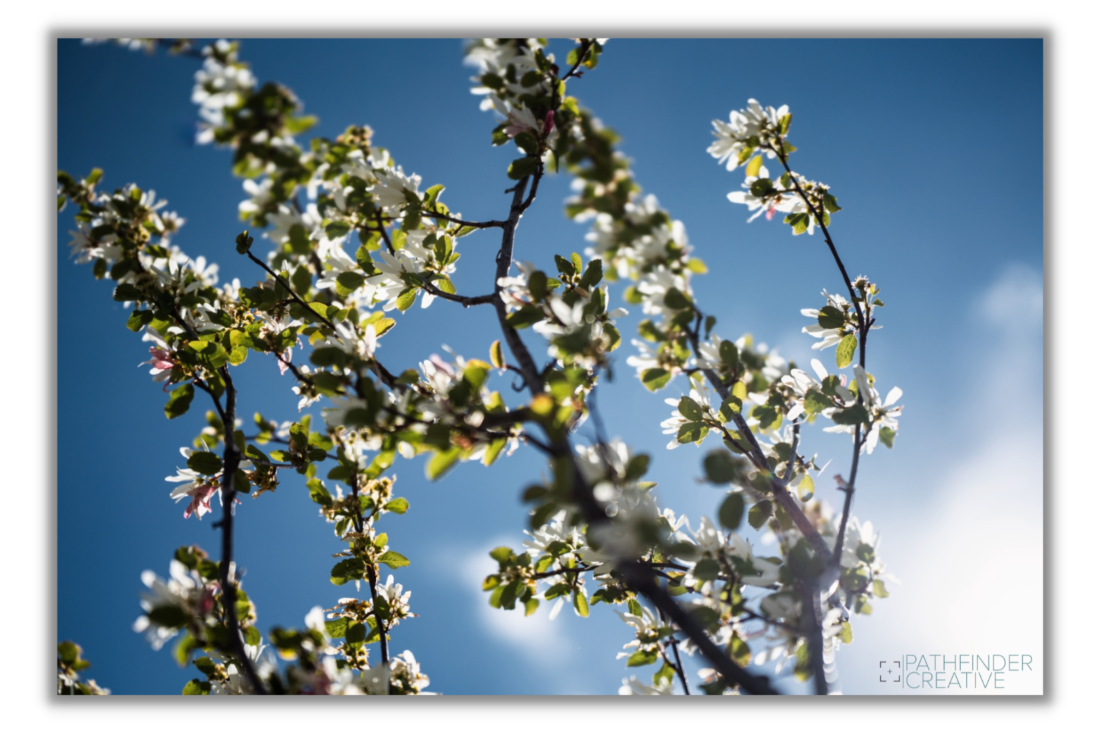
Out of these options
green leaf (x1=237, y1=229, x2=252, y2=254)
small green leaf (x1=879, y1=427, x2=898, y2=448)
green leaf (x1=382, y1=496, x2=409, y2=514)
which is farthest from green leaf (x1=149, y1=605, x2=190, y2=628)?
small green leaf (x1=879, y1=427, x2=898, y2=448)

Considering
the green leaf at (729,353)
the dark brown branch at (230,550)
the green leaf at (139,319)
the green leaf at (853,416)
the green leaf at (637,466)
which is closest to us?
the green leaf at (637,466)

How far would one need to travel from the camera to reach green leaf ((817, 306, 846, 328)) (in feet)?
5.10

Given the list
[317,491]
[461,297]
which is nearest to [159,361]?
[317,491]

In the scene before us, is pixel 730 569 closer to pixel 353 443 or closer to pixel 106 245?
pixel 353 443

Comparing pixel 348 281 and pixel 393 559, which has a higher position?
pixel 348 281

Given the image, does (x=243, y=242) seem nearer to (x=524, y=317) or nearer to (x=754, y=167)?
(x=524, y=317)

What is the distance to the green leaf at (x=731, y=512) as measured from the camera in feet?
3.15

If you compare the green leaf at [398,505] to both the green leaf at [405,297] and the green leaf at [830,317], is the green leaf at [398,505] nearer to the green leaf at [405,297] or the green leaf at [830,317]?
the green leaf at [405,297]

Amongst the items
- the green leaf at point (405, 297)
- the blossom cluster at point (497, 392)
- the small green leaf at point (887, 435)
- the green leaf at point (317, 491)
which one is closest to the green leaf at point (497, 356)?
the blossom cluster at point (497, 392)

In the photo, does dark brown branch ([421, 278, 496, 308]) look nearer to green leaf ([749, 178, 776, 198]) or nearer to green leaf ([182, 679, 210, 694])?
green leaf ([749, 178, 776, 198])

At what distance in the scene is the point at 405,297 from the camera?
1415 millimetres

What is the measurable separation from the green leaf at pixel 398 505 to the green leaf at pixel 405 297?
659 millimetres

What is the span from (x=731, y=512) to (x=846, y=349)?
36.0 inches
